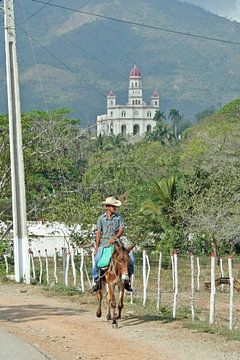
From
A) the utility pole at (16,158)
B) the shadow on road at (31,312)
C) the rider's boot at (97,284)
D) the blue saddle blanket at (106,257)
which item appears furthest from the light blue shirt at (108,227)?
the utility pole at (16,158)

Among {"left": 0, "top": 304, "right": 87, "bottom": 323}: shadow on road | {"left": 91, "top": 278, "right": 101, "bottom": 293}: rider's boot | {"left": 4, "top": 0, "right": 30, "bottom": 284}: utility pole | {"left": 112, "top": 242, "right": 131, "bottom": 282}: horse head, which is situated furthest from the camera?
{"left": 4, "top": 0, "right": 30, "bottom": 284}: utility pole

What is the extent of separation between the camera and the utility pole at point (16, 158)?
2391 centimetres

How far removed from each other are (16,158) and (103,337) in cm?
1115

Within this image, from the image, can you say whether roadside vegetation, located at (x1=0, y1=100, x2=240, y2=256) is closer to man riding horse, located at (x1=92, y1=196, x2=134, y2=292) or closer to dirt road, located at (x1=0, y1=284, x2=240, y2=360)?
dirt road, located at (x1=0, y1=284, x2=240, y2=360)

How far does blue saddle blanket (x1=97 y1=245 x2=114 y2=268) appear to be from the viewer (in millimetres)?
14898

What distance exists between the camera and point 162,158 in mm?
66875

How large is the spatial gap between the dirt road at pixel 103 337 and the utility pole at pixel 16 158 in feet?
19.6

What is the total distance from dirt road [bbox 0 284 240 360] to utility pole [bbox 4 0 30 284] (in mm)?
5982

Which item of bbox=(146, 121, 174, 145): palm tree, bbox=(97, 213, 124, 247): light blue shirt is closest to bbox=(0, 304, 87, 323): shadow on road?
bbox=(97, 213, 124, 247): light blue shirt

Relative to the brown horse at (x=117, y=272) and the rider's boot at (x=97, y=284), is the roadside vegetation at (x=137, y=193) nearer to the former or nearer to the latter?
the rider's boot at (x=97, y=284)

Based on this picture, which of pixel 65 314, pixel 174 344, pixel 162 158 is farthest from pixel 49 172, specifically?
pixel 162 158

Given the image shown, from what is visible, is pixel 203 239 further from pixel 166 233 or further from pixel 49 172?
pixel 49 172

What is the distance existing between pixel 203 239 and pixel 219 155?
11.6ft

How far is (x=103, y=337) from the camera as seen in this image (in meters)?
13.6
